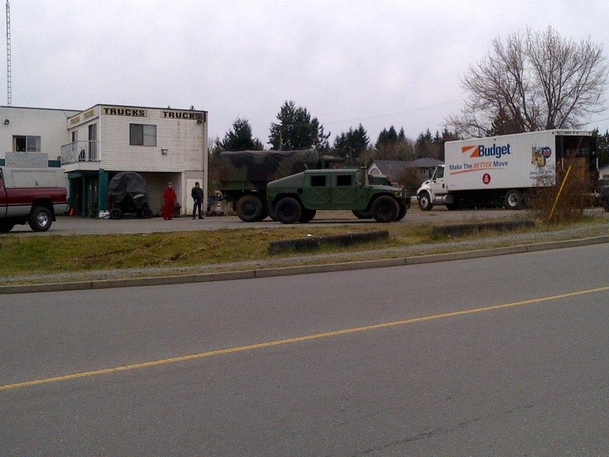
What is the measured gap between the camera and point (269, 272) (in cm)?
1448

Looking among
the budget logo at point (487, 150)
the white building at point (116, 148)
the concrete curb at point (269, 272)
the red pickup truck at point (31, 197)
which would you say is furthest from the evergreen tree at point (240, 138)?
the concrete curb at point (269, 272)

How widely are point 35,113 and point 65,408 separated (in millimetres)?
40713

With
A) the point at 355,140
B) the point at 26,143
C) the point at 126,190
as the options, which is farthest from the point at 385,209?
the point at 355,140

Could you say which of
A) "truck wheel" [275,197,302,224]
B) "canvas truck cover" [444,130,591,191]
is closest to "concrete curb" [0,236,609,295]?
"truck wheel" [275,197,302,224]

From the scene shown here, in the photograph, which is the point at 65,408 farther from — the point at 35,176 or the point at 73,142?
the point at 73,142

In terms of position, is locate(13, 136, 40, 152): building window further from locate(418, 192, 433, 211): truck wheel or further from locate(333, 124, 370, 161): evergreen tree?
locate(333, 124, 370, 161): evergreen tree

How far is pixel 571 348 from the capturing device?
24.9ft

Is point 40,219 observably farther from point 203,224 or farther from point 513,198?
point 513,198

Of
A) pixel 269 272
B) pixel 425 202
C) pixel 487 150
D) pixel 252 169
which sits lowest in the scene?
pixel 269 272

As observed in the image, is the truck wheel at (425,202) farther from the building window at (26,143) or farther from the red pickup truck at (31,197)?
the building window at (26,143)

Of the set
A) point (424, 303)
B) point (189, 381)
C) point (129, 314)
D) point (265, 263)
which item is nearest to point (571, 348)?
point (424, 303)

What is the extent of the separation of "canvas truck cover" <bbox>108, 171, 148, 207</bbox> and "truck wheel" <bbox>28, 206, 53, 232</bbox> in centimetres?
1071

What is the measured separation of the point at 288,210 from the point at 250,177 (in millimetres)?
3492

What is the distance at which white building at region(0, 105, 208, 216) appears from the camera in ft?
124
